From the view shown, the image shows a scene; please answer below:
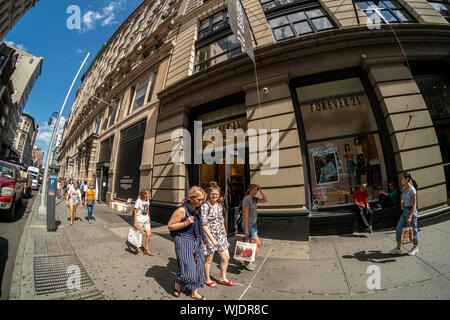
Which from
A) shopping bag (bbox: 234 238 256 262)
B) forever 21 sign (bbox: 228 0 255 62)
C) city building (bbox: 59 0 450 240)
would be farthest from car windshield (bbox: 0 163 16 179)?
forever 21 sign (bbox: 228 0 255 62)

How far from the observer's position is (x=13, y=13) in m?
16.1

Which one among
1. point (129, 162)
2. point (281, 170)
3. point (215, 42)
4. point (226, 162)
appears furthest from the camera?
point (129, 162)

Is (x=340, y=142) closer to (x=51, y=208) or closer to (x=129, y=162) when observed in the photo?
(x=51, y=208)

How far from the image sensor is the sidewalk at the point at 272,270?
2.55m

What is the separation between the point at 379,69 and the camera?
5.79 m

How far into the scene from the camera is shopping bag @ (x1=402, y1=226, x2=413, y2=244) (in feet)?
11.2

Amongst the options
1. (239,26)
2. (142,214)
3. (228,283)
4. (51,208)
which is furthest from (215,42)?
(228,283)

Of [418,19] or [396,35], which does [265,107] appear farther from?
[418,19]

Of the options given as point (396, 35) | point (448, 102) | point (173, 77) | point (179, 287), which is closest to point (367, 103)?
point (396, 35)

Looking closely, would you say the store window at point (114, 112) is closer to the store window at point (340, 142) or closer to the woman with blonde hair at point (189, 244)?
the store window at point (340, 142)

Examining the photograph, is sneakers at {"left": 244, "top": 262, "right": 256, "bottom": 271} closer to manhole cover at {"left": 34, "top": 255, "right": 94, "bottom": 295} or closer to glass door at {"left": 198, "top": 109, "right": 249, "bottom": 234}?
glass door at {"left": 198, "top": 109, "right": 249, "bottom": 234}

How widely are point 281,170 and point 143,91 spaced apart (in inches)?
456
